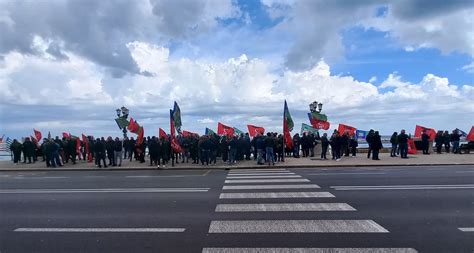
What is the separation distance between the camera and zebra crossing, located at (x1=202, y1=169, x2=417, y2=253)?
7.31 m

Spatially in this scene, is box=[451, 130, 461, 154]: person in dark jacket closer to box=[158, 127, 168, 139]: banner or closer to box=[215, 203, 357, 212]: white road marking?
box=[158, 127, 168, 139]: banner

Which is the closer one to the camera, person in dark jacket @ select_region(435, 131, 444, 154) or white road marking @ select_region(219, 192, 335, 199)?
white road marking @ select_region(219, 192, 335, 199)

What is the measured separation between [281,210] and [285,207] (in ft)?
1.19

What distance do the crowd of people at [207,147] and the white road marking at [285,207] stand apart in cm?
1258

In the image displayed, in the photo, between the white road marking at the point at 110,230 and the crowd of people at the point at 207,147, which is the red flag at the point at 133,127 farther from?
the white road marking at the point at 110,230

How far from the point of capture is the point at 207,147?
77.1 feet

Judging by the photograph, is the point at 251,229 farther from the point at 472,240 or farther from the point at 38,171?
the point at 38,171

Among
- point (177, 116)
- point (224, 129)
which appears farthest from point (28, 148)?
point (224, 129)

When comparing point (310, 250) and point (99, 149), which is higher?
point (99, 149)

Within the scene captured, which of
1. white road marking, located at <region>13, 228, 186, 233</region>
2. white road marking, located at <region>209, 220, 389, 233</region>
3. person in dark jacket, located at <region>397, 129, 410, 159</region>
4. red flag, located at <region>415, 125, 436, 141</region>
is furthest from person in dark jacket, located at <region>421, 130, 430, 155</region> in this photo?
white road marking, located at <region>13, 228, 186, 233</region>

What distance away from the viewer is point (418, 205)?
31.6 ft

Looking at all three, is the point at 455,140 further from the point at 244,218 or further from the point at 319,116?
the point at 244,218

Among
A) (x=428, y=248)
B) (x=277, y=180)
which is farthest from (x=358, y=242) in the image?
(x=277, y=180)

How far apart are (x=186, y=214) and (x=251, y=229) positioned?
192 cm
